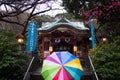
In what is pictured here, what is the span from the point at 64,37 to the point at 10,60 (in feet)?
49.4

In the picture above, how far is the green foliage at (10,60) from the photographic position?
37.3 feet

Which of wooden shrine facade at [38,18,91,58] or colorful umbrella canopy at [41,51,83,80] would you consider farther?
wooden shrine facade at [38,18,91,58]

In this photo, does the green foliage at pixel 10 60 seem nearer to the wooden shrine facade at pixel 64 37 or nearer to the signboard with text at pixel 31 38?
the signboard with text at pixel 31 38

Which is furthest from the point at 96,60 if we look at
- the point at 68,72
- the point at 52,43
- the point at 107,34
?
the point at 52,43

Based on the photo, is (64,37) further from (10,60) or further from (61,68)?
(61,68)

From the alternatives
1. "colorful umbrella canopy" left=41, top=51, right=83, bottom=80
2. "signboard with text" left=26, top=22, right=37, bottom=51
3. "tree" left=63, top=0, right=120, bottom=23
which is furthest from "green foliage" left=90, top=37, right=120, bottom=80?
"signboard with text" left=26, top=22, right=37, bottom=51

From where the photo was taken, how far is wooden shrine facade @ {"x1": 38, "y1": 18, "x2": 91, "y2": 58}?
2480 centimetres

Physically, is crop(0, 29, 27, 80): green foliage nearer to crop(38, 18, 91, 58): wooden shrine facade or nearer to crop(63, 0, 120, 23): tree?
crop(63, 0, 120, 23): tree

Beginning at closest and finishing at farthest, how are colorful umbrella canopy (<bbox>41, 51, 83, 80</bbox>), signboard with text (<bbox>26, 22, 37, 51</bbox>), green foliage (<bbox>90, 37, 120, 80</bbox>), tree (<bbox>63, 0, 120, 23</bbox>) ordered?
colorful umbrella canopy (<bbox>41, 51, 83, 80</bbox>) < green foliage (<bbox>90, 37, 120, 80</bbox>) < tree (<bbox>63, 0, 120, 23</bbox>) < signboard with text (<bbox>26, 22, 37, 51</bbox>)

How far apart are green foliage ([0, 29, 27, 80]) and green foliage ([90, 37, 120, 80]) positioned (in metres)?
3.32

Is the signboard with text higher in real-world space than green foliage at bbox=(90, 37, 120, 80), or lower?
higher

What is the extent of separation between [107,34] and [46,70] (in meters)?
14.0

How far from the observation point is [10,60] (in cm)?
1150

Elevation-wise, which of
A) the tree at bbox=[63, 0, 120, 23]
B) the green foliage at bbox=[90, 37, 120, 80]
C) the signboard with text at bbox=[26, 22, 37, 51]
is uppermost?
the tree at bbox=[63, 0, 120, 23]
